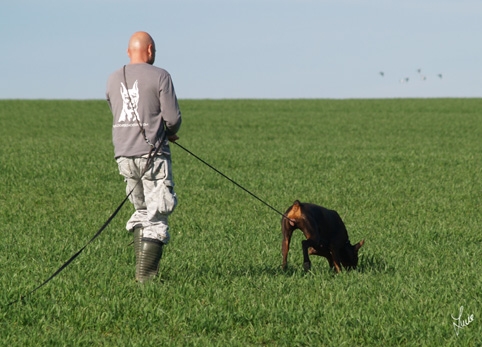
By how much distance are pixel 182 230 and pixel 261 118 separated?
1144 inches

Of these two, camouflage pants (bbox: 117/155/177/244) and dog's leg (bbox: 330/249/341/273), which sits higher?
camouflage pants (bbox: 117/155/177/244)

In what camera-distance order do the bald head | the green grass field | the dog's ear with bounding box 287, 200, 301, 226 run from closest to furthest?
the green grass field → the bald head → the dog's ear with bounding box 287, 200, 301, 226

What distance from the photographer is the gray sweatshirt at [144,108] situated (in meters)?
7.37

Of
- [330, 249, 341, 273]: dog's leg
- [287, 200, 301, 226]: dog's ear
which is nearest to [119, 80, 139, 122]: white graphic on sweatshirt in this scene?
[287, 200, 301, 226]: dog's ear

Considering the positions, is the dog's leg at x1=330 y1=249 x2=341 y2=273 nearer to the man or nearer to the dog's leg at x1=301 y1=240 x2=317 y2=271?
the dog's leg at x1=301 y1=240 x2=317 y2=271

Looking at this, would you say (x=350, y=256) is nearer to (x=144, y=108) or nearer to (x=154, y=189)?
(x=154, y=189)

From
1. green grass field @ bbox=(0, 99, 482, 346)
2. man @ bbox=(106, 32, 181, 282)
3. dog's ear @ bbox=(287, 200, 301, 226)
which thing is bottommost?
green grass field @ bbox=(0, 99, 482, 346)

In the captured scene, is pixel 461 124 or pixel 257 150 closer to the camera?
pixel 257 150

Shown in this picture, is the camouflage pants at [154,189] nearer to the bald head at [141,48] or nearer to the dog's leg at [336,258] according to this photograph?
the bald head at [141,48]

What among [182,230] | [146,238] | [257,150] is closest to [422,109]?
[257,150]

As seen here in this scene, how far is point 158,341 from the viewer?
5957mm

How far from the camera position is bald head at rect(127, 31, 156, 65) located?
7574 millimetres

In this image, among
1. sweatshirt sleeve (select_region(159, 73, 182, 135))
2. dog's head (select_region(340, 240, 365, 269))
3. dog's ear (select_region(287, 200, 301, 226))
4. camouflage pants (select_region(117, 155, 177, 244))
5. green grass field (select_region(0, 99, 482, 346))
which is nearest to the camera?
green grass field (select_region(0, 99, 482, 346))

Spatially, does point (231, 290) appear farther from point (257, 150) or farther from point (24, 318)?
point (257, 150)
